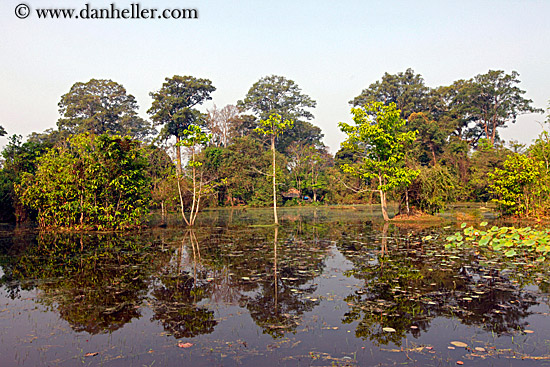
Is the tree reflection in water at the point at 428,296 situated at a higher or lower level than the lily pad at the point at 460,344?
higher

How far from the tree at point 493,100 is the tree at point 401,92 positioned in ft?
23.7

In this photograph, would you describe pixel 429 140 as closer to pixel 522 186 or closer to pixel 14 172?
pixel 522 186

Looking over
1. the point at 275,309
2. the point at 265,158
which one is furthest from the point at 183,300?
the point at 265,158

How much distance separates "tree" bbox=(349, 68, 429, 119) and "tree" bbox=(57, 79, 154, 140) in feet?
137

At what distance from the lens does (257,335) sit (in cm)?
552

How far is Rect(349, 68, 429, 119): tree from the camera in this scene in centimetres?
6950

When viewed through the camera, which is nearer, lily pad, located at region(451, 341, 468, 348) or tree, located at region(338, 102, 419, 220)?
lily pad, located at region(451, 341, 468, 348)

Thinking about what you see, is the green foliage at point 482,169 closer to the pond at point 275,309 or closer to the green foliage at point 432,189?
the green foliage at point 432,189

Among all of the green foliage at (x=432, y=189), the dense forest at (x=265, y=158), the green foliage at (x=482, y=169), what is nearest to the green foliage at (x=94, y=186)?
the dense forest at (x=265, y=158)

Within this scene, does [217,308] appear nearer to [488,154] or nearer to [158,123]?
[488,154]

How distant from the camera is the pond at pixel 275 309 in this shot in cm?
486

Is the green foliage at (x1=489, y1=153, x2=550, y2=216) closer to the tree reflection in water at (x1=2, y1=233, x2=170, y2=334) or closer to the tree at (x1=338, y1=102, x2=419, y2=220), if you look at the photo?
the tree at (x1=338, y1=102, x2=419, y2=220)

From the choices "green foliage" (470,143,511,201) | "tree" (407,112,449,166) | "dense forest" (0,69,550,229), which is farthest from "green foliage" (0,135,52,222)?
"tree" (407,112,449,166)

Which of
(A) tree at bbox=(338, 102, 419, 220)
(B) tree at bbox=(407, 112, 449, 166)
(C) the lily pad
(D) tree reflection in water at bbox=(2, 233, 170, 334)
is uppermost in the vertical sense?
(B) tree at bbox=(407, 112, 449, 166)
